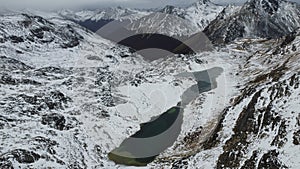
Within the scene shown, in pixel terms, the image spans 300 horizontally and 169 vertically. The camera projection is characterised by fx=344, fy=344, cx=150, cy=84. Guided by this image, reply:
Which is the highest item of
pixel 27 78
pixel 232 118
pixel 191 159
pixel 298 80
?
pixel 298 80

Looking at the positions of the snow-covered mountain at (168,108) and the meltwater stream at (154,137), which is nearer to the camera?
the snow-covered mountain at (168,108)

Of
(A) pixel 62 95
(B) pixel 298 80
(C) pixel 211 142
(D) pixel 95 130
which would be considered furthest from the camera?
(A) pixel 62 95

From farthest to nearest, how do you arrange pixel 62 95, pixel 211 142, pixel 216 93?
pixel 62 95
pixel 216 93
pixel 211 142

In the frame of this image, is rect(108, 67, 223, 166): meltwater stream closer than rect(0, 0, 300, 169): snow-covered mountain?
No

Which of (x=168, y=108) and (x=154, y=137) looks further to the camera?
(x=168, y=108)

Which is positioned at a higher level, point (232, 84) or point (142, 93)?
point (232, 84)

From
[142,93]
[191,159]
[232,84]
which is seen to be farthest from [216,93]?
Result: [191,159]

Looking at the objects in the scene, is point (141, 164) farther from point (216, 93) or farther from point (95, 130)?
point (216, 93)

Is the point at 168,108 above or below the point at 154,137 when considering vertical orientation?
above
